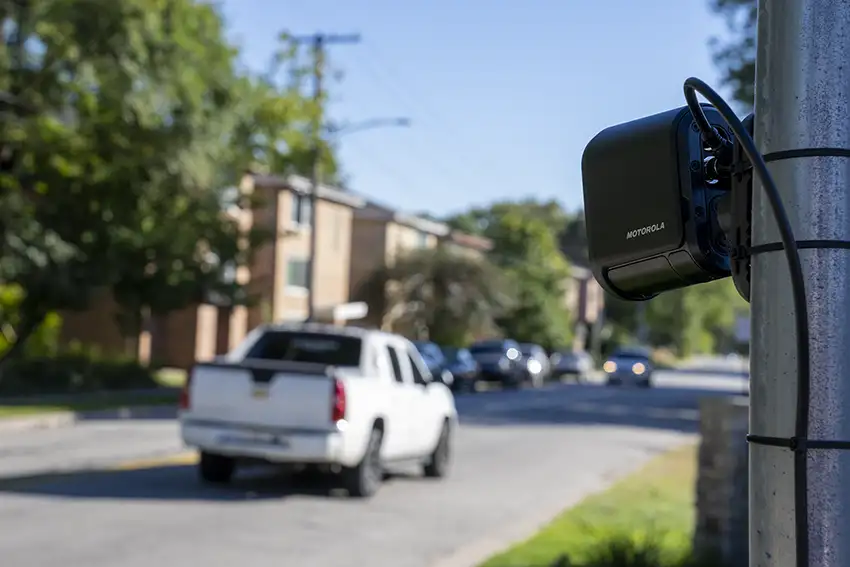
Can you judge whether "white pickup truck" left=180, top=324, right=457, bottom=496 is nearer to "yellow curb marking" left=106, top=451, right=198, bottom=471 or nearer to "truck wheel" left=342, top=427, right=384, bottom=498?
"truck wheel" left=342, top=427, right=384, bottom=498

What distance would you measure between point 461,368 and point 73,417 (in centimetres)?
2096

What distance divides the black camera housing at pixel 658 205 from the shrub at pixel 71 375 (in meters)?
28.8

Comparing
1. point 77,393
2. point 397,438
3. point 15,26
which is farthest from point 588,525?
point 77,393

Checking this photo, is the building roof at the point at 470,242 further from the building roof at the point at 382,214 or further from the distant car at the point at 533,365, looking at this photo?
the distant car at the point at 533,365

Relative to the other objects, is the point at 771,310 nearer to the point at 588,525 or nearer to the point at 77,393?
the point at 588,525

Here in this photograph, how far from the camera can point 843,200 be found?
2.34 m

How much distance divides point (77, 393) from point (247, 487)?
19069 mm

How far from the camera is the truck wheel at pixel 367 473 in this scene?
13.5 metres

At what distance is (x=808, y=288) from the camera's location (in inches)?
92.4

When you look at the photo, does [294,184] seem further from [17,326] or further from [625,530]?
[625,530]

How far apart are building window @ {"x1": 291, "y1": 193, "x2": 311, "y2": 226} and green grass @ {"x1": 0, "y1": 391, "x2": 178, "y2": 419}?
64.5 ft

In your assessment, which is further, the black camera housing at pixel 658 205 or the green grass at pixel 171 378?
the green grass at pixel 171 378

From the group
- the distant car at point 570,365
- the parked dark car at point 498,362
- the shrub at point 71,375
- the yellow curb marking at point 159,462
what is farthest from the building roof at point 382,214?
the yellow curb marking at point 159,462

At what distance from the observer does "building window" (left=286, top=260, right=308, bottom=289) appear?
176 feet
